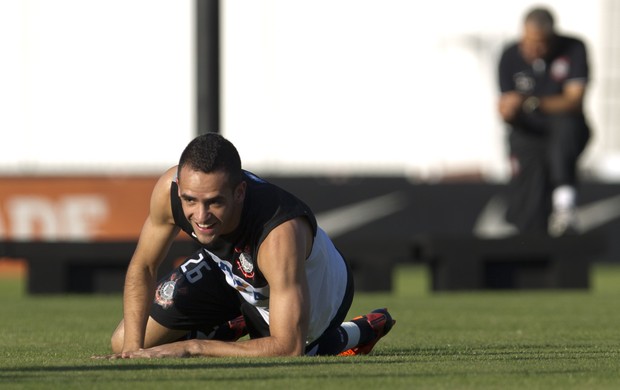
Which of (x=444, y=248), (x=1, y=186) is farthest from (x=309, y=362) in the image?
(x=1, y=186)

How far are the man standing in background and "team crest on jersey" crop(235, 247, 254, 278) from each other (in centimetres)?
694

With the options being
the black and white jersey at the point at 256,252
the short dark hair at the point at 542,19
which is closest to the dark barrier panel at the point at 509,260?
the short dark hair at the point at 542,19

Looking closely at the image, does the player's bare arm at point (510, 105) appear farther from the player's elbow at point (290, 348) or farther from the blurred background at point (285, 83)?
the blurred background at point (285, 83)

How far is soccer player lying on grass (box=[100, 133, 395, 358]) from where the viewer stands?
6430 mm

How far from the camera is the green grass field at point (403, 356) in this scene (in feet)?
19.1

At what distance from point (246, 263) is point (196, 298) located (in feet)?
2.66

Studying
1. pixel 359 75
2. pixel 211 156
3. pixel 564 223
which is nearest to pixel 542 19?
pixel 564 223

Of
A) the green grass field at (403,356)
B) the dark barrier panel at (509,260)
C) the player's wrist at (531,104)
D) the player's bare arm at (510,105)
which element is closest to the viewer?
the green grass field at (403,356)

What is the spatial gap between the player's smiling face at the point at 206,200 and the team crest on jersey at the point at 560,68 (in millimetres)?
7653

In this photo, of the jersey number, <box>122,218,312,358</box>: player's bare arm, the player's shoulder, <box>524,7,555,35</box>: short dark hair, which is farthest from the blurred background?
<box>122,218,312,358</box>: player's bare arm

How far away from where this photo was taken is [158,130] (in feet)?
92.4

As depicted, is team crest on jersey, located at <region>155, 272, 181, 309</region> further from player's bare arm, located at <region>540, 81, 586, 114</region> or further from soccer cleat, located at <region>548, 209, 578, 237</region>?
soccer cleat, located at <region>548, 209, 578, 237</region>

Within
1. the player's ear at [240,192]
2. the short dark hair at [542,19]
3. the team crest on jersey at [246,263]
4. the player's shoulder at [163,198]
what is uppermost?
the short dark hair at [542,19]

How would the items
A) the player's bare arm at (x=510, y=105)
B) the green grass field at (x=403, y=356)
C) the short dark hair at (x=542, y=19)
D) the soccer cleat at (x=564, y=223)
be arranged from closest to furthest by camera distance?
the green grass field at (x=403, y=356)
the short dark hair at (x=542, y=19)
the player's bare arm at (x=510, y=105)
the soccer cleat at (x=564, y=223)
